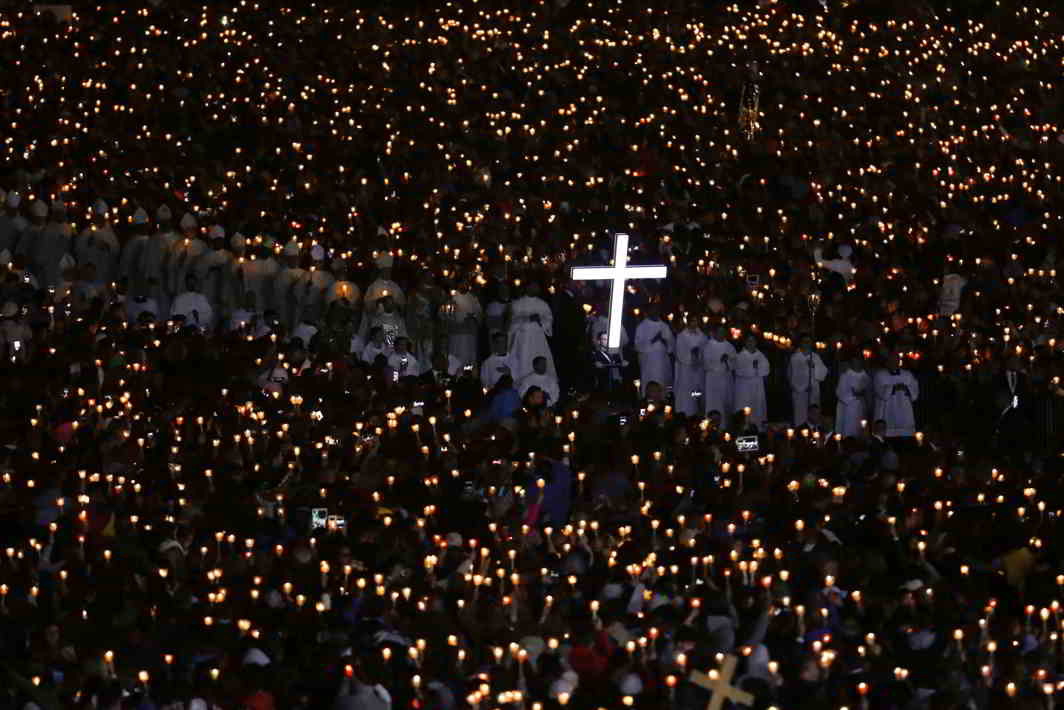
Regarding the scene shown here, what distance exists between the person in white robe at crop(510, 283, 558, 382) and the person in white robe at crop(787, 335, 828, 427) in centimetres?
205

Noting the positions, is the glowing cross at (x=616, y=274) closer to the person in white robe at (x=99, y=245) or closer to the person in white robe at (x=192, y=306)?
the person in white robe at (x=192, y=306)

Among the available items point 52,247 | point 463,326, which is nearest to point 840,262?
point 463,326

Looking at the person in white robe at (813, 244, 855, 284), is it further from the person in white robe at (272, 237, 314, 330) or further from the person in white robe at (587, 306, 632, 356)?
the person in white robe at (272, 237, 314, 330)

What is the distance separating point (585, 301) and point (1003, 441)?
446 centimetres

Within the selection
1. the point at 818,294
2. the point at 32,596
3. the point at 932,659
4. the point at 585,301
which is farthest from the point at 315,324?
the point at 932,659

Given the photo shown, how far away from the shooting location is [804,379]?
24406 millimetres

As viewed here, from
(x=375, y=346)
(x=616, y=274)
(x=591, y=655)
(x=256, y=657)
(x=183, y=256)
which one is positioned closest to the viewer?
(x=591, y=655)

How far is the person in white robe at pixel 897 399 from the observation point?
2333 cm

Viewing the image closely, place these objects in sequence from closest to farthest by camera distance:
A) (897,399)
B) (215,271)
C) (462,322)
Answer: (897,399)
(462,322)
(215,271)

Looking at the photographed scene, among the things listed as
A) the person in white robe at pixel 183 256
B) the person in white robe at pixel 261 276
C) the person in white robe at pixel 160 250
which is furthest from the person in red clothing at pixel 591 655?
the person in white robe at pixel 160 250

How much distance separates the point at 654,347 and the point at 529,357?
1.20 m

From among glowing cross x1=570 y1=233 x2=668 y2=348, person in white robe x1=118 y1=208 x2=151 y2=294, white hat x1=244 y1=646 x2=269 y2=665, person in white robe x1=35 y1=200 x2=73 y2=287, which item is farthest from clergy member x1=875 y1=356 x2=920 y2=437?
white hat x1=244 y1=646 x2=269 y2=665

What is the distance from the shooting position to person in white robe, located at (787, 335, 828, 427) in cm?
2405

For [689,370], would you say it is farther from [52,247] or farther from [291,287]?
[52,247]
